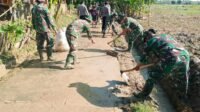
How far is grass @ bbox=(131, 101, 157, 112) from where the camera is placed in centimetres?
645

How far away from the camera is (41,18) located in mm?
9422

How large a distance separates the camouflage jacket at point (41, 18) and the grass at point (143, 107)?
13.1ft

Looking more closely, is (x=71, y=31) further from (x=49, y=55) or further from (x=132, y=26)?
(x=132, y=26)

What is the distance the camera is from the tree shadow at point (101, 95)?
22.4 feet

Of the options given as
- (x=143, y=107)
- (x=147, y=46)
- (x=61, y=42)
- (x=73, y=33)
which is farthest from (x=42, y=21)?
(x=143, y=107)

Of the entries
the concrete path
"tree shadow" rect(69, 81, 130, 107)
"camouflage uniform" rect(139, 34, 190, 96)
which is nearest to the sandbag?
the concrete path

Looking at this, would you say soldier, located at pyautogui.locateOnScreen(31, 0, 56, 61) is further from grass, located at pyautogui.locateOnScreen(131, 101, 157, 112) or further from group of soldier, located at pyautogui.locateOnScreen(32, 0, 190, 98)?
grass, located at pyautogui.locateOnScreen(131, 101, 157, 112)

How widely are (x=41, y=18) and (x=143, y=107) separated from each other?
14.5 feet

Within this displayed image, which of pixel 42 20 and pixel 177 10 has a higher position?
pixel 42 20

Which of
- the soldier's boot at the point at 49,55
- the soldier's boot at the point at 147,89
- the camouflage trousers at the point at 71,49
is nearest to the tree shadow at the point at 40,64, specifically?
the soldier's boot at the point at 49,55

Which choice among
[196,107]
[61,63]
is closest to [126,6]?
[61,63]

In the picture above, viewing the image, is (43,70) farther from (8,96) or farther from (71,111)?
(71,111)

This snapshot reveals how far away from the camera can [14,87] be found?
305 inches

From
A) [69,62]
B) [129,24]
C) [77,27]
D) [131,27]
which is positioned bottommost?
[69,62]
